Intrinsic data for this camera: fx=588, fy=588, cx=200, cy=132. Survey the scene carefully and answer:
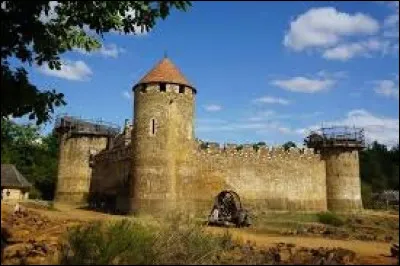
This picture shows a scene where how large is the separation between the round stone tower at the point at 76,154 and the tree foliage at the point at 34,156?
602 centimetres

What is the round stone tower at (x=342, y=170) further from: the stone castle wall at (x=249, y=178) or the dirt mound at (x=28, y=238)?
the dirt mound at (x=28, y=238)

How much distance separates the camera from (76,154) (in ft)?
133

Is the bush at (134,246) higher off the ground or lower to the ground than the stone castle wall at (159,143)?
lower

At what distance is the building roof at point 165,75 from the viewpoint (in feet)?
102

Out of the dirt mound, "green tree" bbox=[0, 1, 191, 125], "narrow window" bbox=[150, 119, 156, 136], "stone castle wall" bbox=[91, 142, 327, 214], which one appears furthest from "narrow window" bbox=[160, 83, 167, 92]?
"green tree" bbox=[0, 1, 191, 125]

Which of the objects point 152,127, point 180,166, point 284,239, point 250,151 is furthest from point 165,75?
point 284,239

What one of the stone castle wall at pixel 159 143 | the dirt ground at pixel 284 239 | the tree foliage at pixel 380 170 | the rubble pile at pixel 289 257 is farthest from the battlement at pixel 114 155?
the tree foliage at pixel 380 170

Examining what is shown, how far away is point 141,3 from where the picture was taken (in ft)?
41.0

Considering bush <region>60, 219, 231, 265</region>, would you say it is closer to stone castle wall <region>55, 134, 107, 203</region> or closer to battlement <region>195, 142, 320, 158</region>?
battlement <region>195, 142, 320, 158</region>

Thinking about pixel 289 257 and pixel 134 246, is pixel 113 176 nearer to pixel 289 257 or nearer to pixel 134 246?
pixel 134 246

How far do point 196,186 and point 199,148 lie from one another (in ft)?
7.60

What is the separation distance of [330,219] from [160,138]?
32.1ft

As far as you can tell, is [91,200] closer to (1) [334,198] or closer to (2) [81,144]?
(2) [81,144]

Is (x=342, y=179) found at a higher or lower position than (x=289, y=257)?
higher
